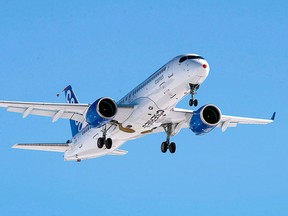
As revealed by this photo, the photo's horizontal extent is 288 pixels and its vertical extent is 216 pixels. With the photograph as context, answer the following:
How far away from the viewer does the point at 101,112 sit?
151 feet

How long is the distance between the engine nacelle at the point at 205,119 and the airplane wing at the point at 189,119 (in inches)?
54.6

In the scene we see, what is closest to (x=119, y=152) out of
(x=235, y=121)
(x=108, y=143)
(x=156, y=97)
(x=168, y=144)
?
(x=168, y=144)

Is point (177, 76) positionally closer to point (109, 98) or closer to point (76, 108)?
point (109, 98)

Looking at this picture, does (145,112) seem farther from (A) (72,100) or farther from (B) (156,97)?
(A) (72,100)

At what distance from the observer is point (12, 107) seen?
4828 centimetres

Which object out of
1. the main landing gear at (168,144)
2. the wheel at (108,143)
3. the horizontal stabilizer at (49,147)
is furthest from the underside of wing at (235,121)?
the horizontal stabilizer at (49,147)

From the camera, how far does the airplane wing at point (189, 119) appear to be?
49.1 m

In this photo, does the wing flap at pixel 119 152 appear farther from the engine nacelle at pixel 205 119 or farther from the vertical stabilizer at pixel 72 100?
the engine nacelle at pixel 205 119

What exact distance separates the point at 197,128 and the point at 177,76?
5.97 meters

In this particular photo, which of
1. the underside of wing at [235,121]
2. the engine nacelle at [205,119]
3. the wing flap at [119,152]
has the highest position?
the underside of wing at [235,121]

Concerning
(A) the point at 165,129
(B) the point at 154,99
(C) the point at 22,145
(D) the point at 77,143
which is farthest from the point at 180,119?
(C) the point at 22,145

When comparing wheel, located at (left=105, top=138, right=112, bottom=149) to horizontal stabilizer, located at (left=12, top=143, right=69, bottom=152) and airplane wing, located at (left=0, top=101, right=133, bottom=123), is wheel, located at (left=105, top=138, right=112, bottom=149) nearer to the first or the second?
airplane wing, located at (left=0, top=101, right=133, bottom=123)

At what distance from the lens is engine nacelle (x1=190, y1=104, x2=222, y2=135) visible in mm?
47281

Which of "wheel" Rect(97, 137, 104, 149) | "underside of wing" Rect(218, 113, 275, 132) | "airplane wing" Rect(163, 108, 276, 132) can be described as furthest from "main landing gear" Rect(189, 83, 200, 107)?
"underside of wing" Rect(218, 113, 275, 132)
